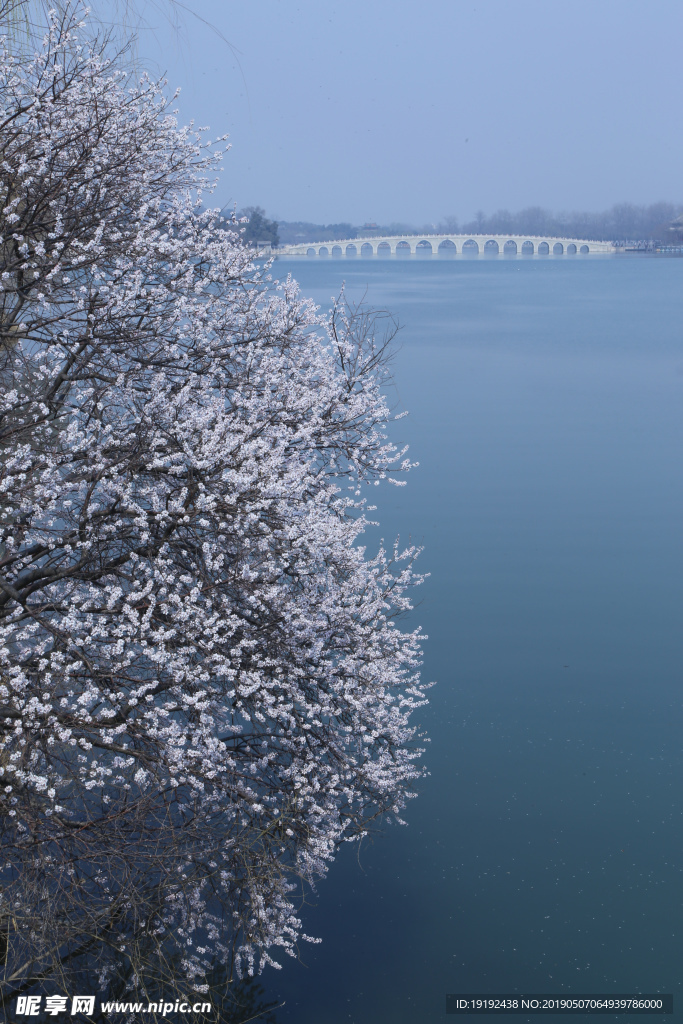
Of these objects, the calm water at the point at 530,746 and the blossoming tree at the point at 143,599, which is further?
the calm water at the point at 530,746

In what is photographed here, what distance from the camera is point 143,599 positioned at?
8281 millimetres

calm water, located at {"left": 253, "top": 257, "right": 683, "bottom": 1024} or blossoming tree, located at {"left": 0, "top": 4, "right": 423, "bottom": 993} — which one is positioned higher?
blossoming tree, located at {"left": 0, "top": 4, "right": 423, "bottom": 993}

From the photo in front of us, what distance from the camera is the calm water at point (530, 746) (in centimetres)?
1042

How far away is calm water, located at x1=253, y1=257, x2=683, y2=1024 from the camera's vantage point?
10422mm

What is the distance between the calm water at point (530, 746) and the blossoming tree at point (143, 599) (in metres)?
2.07

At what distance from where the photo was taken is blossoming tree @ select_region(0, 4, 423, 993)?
756cm

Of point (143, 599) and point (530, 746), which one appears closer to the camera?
point (143, 599)

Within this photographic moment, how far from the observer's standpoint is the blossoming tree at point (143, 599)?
756cm

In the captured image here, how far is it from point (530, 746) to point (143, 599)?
28.2ft

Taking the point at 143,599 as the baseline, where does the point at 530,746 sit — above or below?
below

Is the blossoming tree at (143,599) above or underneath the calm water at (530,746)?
above

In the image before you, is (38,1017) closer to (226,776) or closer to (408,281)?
(226,776)

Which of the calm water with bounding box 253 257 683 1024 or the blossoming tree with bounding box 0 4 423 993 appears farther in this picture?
the calm water with bounding box 253 257 683 1024

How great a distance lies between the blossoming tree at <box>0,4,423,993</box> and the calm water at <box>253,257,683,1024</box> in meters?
2.07
